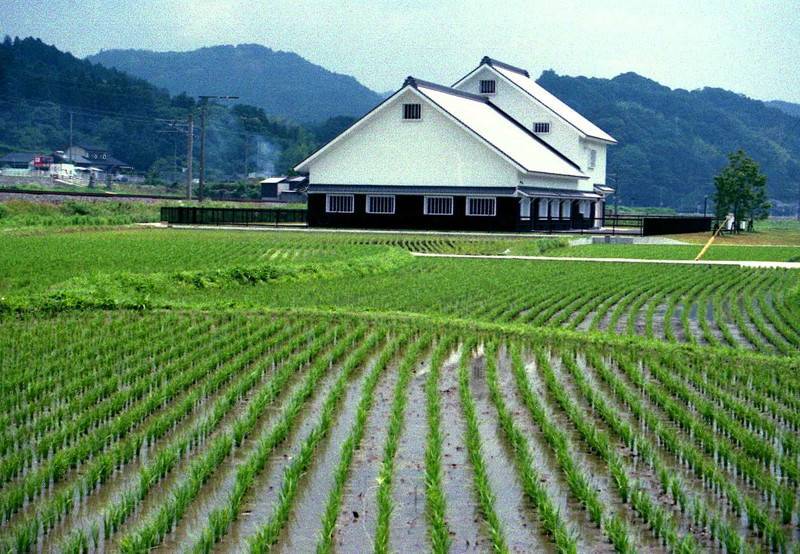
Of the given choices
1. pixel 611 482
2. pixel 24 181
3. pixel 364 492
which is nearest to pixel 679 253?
pixel 611 482

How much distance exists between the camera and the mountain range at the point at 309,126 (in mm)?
110188

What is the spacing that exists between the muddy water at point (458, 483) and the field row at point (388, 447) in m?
0.02

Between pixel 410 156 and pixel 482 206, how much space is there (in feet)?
12.5

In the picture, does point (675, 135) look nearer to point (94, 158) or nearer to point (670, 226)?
point (94, 158)

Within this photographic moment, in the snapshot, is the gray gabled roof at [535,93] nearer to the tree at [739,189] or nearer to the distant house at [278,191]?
the tree at [739,189]

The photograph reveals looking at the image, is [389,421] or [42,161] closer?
[389,421]

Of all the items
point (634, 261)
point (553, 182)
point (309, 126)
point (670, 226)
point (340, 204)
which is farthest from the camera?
point (309, 126)

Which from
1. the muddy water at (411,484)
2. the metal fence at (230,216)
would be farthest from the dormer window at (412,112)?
the muddy water at (411,484)

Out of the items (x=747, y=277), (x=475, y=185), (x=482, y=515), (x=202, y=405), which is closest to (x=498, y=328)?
(x=202, y=405)

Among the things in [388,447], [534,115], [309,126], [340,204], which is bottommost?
[388,447]

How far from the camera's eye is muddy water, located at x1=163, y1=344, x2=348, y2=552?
6.15 m

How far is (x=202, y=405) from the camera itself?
31.1 ft

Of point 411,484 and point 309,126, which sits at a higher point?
point 309,126

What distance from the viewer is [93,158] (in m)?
108
